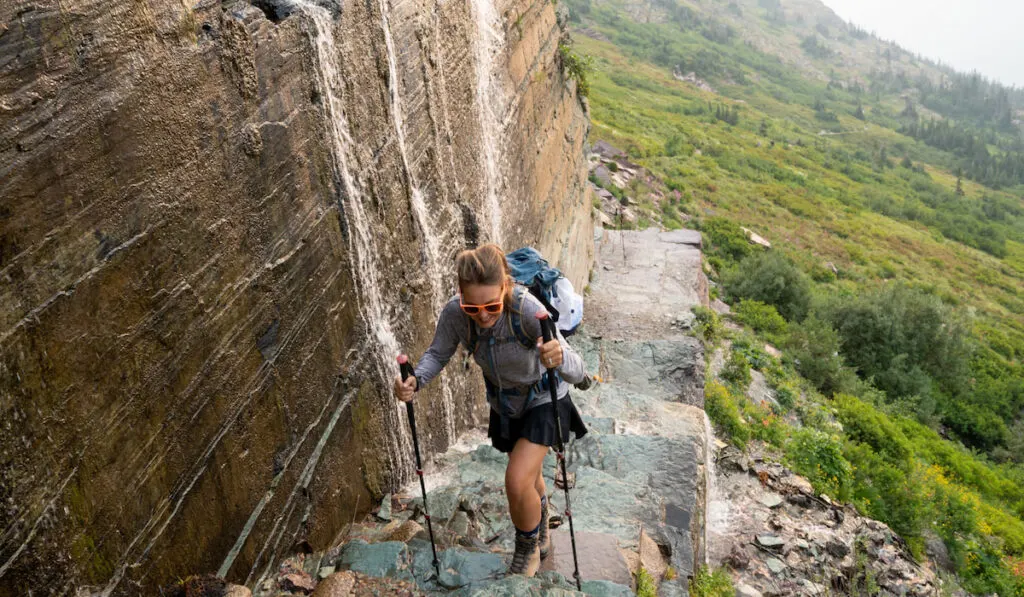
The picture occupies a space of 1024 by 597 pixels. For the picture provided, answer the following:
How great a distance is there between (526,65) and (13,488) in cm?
980

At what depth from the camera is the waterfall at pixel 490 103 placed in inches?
352

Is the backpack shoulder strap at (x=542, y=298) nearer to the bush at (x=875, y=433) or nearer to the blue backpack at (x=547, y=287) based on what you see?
the blue backpack at (x=547, y=287)

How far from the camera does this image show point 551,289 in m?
4.66

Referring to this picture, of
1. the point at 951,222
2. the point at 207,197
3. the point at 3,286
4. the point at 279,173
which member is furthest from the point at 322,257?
the point at 951,222

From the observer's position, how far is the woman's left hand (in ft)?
13.6

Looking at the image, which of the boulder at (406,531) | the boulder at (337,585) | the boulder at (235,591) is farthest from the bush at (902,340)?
the boulder at (235,591)

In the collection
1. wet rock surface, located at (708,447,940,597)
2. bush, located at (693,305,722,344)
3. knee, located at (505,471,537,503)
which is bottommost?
wet rock surface, located at (708,447,940,597)

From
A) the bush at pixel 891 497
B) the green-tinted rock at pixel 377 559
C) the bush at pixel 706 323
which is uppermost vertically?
the green-tinted rock at pixel 377 559

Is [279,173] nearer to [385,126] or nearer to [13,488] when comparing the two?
[385,126]

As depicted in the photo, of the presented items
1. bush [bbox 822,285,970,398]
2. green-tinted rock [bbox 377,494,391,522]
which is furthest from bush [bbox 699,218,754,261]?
green-tinted rock [bbox 377,494,391,522]

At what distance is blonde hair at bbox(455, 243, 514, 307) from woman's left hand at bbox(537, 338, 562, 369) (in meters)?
0.44

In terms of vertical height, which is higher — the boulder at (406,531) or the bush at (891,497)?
the boulder at (406,531)

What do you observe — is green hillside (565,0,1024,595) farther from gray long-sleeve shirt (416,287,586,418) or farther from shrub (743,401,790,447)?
gray long-sleeve shirt (416,287,586,418)

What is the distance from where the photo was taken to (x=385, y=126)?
6.07 meters
